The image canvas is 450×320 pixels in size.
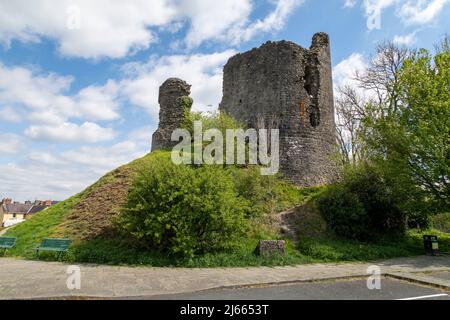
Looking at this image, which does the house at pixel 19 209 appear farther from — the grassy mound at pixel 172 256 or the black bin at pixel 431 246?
the black bin at pixel 431 246

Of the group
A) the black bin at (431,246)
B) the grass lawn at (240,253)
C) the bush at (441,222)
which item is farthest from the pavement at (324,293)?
the bush at (441,222)

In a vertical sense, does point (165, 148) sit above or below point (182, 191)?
above

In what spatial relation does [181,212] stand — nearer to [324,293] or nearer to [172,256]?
[172,256]

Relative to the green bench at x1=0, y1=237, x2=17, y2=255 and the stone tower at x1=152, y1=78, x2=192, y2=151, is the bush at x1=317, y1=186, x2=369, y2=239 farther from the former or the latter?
the green bench at x1=0, y1=237, x2=17, y2=255

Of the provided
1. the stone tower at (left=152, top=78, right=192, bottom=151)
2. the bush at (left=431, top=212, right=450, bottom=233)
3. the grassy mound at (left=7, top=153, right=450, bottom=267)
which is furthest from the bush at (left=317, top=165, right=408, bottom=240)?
the stone tower at (left=152, top=78, right=192, bottom=151)

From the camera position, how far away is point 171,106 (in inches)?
874

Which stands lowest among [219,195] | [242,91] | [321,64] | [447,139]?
[219,195]

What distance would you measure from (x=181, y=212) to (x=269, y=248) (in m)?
3.55

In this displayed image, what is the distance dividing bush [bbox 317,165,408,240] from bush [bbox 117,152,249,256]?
571cm

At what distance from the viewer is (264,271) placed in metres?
9.79

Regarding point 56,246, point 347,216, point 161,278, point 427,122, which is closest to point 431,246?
point 347,216
